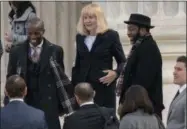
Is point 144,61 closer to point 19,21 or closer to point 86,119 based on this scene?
point 86,119

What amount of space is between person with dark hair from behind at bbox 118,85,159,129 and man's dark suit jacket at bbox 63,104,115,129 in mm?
262

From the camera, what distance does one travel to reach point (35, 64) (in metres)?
8.79

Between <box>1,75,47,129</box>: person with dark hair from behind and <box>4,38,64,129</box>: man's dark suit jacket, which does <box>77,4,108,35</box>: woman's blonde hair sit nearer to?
<box>4,38,64,129</box>: man's dark suit jacket

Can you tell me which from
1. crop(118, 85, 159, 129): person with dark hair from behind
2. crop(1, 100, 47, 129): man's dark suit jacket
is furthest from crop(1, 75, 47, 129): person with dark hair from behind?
crop(118, 85, 159, 129): person with dark hair from behind

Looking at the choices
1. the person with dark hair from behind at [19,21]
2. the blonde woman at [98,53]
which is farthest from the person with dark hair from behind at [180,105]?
the person with dark hair from behind at [19,21]

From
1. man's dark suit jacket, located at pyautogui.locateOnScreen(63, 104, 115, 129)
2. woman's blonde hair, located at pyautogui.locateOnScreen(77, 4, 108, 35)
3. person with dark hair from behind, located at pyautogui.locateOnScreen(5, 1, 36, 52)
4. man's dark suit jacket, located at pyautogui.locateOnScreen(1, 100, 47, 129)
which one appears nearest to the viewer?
man's dark suit jacket, located at pyautogui.locateOnScreen(1, 100, 47, 129)

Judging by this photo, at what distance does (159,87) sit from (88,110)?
108cm

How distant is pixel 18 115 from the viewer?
24.5ft

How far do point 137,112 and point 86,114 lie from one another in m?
0.48

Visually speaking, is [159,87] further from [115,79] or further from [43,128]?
[43,128]

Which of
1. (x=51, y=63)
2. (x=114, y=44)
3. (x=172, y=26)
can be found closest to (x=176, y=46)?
(x=172, y=26)

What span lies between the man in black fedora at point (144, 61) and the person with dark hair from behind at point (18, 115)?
1.50m

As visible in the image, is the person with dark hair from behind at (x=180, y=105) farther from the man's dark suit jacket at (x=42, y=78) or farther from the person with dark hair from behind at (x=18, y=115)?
the man's dark suit jacket at (x=42, y=78)

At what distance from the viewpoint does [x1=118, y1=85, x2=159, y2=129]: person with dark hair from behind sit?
25.0 feet
